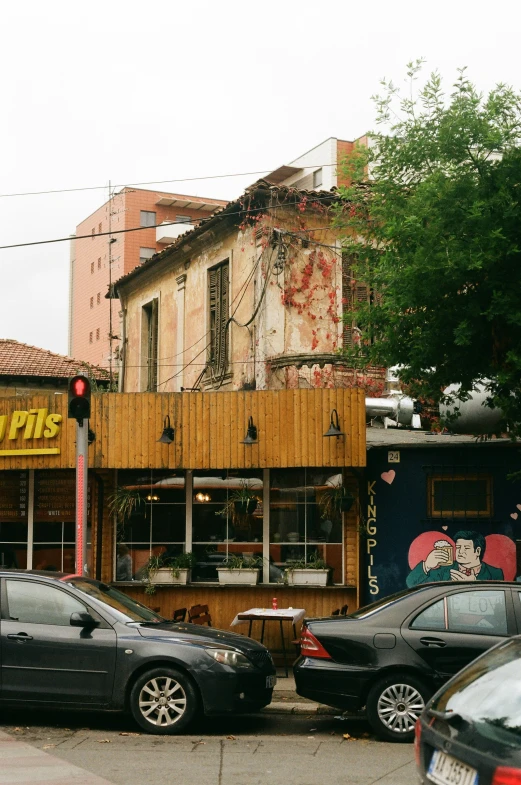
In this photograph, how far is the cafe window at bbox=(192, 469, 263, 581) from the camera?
15.4 meters

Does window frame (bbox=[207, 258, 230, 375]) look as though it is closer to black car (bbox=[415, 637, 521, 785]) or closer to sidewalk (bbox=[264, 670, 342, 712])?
sidewalk (bbox=[264, 670, 342, 712])

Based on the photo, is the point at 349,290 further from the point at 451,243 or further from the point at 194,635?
the point at 194,635

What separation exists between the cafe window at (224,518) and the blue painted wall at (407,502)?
1.72m

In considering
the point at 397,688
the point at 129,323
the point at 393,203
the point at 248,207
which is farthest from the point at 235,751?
the point at 129,323

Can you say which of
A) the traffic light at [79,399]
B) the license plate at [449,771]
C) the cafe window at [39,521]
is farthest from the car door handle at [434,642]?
the cafe window at [39,521]

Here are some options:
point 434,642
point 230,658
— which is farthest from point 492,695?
point 230,658

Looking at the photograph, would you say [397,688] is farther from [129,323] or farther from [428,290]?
[129,323]

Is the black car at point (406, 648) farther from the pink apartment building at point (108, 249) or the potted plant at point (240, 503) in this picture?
the pink apartment building at point (108, 249)

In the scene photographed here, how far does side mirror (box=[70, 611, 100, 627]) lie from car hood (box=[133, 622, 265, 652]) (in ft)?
1.50

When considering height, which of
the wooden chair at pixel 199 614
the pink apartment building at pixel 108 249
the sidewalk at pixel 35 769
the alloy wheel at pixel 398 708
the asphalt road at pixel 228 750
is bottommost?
the asphalt road at pixel 228 750

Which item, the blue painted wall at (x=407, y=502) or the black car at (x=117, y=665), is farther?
the blue painted wall at (x=407, y=502)

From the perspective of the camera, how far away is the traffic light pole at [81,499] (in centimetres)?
1201

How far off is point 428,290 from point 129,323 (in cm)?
1592

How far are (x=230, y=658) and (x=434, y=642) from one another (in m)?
2.01
